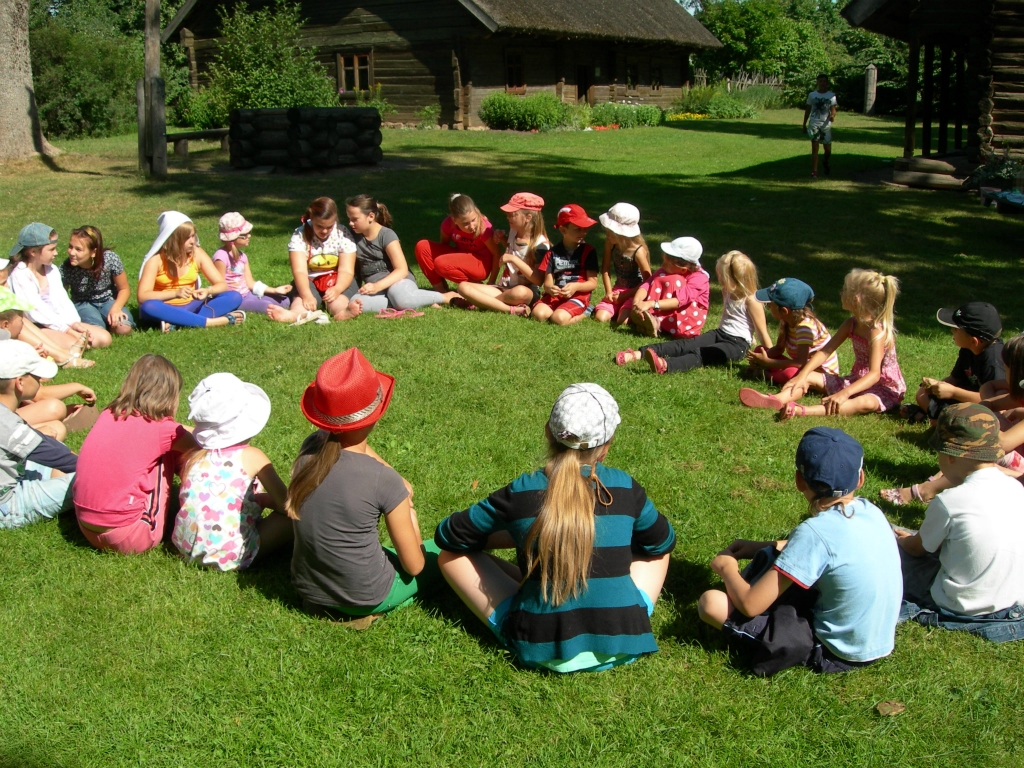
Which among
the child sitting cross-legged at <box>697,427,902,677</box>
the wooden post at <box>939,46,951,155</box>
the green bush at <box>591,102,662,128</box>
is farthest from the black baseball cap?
the green bush at <box>591,102,662,128</box>

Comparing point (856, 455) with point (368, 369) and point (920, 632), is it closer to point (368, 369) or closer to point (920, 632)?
point (920, 632)

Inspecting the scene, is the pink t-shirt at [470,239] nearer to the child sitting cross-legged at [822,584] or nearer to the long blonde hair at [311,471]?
the long blonde hair at [311,471]

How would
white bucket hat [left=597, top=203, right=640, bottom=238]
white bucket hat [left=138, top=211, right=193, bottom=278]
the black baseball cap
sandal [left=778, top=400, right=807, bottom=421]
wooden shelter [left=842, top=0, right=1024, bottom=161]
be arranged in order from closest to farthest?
the black baseball cap
sandal [left=778, top=400, right=807, bottom=421]
white bucket hat [left=138, top=211, right=193, bottom=278]
white bucket hat [left=597, top=203, right=640, bottom=238]
wooden shelter [left=842, top=0, right=1024, bottom=161]

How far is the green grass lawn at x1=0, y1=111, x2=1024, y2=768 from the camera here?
3.08 m

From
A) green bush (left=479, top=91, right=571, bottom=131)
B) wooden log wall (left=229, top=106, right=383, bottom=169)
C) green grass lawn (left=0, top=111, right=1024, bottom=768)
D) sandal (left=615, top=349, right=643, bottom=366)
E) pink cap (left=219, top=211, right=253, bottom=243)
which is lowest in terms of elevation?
green grass lawn (left=0, top=111, right=1024, bottom=768)

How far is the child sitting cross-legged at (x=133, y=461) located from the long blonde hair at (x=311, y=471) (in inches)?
34.0

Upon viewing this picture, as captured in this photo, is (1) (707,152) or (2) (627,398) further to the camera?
(1) (707,152)

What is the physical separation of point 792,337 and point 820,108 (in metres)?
13.0

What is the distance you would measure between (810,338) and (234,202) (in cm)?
1060

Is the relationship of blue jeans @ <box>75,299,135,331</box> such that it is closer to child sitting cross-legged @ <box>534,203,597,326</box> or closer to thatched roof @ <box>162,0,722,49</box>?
child sitting cross-legged @ <box>534,203,597,326</box>

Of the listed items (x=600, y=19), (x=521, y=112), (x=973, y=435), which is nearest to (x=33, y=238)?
(x=973, y=435)

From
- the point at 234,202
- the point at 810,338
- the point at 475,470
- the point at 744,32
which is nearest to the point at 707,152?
the point at 234,202

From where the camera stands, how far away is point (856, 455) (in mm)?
3164

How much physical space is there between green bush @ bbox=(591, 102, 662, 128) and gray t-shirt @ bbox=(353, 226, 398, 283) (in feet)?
79.0
